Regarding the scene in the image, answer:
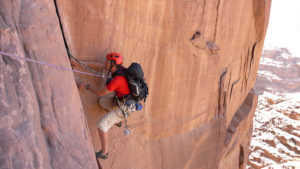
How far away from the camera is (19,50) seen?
192 cm

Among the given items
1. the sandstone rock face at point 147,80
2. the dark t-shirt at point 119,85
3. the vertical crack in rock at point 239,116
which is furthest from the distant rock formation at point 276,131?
the dark t-shirt at point 119,85

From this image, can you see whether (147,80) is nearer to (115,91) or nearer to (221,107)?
(115,91)

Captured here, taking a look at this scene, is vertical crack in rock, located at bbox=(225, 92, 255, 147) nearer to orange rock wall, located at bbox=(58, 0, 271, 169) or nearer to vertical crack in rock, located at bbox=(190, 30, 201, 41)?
orange rock wall, located at bbox=(58, 0, 271, 169)

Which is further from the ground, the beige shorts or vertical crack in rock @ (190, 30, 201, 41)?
vertical crack in rock @ (190, 30, 201, 41)

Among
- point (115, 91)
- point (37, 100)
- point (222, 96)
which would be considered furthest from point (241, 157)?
point (37, 100)

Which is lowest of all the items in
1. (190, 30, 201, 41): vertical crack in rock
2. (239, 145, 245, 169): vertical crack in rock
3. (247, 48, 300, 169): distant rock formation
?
(247, 48, 300, 169): distant rock formation

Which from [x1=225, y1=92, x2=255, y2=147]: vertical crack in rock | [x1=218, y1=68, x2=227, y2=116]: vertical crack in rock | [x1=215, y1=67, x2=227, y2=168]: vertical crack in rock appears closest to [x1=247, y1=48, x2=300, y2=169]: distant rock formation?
[x1=225, y1=92, x2=255, y2=147]: vertical crack in rock

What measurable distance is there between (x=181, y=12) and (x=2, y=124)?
3.43m

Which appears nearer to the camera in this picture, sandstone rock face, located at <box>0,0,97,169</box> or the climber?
sandstone rock face, located at <box>0,0,97,169</box>

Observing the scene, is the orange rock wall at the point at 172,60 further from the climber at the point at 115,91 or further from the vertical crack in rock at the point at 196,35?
the climber at the point at 115,91

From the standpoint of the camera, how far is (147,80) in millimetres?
4199

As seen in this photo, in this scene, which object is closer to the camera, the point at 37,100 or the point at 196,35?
the point at 37,100

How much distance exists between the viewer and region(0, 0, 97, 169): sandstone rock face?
68.7 inches

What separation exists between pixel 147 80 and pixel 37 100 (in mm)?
2312
